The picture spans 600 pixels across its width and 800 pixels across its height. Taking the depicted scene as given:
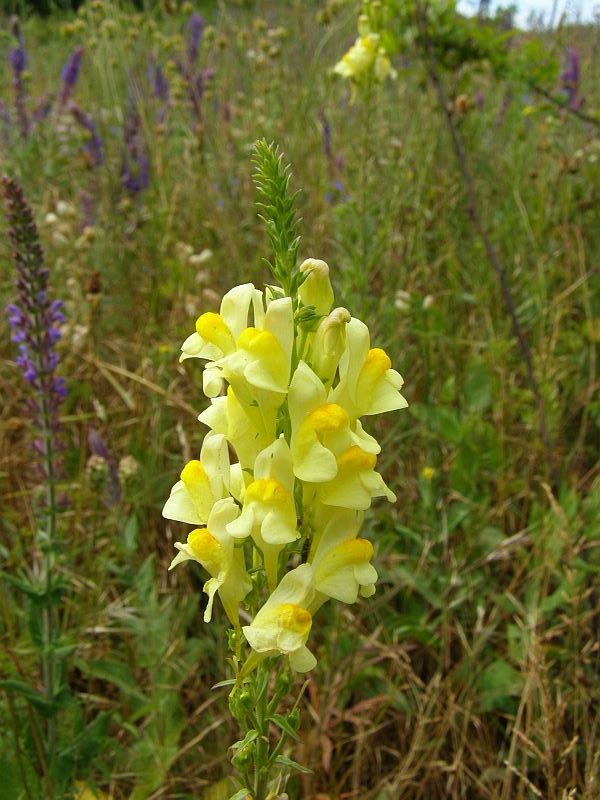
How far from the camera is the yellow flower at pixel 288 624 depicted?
0.86 m

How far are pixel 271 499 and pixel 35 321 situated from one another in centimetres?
101

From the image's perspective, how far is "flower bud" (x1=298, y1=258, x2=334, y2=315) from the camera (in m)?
0.94

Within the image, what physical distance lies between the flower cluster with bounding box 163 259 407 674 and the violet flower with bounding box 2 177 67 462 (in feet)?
2.45

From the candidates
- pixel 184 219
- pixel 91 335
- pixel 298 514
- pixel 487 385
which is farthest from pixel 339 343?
pixel 184 219

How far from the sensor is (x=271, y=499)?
885mm

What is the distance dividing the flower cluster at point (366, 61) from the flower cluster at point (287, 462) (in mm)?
1549

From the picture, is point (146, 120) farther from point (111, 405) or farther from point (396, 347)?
point (396, 347)

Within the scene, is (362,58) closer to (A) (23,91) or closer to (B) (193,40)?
(B) (193,40)

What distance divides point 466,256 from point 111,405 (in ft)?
5.03

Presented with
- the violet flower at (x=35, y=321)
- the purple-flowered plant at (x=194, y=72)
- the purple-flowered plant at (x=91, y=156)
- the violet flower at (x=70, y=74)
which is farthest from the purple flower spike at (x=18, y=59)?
the violet flower at (x=35, y=321)

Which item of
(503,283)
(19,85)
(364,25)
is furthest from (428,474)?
(19,85)

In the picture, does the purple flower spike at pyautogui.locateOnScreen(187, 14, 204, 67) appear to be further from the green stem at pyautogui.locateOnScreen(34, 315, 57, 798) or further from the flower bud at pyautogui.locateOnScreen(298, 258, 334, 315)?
the flower bud at pyautogui.locateOnScreen(298, 258, 334, 315)

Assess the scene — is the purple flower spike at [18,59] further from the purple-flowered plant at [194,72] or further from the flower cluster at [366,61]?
the flower cluster at [366,61]

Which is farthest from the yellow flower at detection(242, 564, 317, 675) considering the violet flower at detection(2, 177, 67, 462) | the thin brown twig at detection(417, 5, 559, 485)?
the thin brown twig at detection(417, 5, 559, 485)
